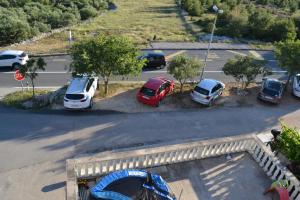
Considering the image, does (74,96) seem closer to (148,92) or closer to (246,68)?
(148,92)

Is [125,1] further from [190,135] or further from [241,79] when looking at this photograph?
[190,135]

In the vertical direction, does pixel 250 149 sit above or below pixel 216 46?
above

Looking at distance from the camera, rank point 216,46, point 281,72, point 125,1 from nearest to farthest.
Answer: point 281,72 → point 216,46 → point 125,1

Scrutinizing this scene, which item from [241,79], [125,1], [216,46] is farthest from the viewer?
[125,1]

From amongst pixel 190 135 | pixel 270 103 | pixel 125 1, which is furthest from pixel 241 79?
pixel 125 1

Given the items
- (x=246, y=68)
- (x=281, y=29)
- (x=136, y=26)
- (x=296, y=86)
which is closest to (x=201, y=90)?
(x=246, y=68)

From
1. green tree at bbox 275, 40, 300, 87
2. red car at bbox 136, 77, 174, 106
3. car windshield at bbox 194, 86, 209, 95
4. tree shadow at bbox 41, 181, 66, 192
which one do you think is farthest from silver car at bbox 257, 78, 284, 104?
tree shadow at bbox 41, 181, 66, 192

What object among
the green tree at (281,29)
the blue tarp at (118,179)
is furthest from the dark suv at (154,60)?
the green tree at (281,29)

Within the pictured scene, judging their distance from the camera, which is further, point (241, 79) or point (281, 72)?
point (281, 72)
